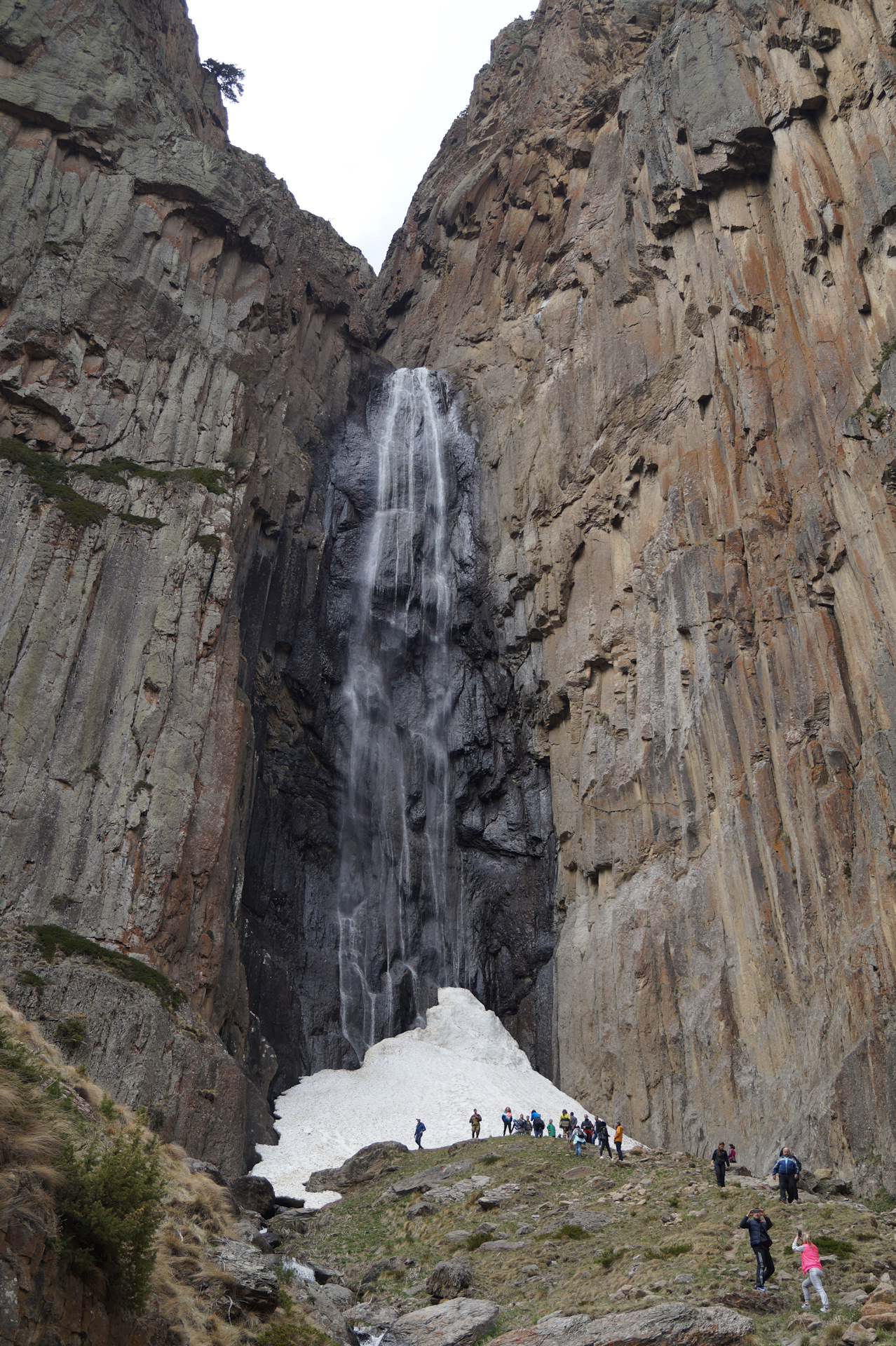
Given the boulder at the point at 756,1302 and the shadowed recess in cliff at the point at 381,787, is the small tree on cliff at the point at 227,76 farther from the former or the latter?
the boulder at the point at 756,1302

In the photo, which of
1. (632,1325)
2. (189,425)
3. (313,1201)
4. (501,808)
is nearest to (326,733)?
(501,808)

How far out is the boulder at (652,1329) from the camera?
12.3 m

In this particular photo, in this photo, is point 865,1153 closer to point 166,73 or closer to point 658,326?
point 658,326

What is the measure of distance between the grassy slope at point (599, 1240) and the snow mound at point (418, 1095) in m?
4.80

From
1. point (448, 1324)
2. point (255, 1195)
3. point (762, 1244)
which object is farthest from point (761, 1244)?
point (255, 1195)

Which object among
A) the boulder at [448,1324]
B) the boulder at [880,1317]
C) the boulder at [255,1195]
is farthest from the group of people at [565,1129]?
the boulder at [880,1317]

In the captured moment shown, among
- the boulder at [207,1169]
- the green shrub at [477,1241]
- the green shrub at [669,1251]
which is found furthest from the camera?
the boulder at [207,1169]

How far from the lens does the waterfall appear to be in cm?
4041

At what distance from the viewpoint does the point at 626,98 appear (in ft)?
164

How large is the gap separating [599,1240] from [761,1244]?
16.1 feet

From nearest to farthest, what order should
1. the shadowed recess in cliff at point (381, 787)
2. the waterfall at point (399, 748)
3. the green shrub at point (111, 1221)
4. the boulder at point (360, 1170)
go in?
the green shrub at point (111, 1221)
the boulder at point (360, 1170)
the shadowed recess in cliff at point (381, 787)
the waterfall at point (399, 748)

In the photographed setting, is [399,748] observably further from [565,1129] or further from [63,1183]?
[63,1183]

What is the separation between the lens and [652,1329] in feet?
41.0

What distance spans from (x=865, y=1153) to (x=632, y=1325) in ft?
40.9
